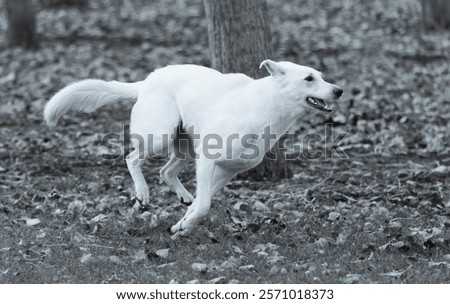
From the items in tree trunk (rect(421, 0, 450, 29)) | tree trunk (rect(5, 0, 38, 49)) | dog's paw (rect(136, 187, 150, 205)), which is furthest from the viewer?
tree trunk (rect(421, 0, 450, 29))

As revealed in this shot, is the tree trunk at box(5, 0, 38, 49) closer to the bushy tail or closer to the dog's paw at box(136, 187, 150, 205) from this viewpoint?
the bushy tail

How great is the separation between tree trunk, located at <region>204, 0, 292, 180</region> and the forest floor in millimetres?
1231

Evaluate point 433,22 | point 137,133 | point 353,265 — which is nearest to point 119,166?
point 137,133

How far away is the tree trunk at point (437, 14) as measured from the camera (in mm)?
17438

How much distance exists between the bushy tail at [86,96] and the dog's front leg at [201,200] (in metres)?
1.13

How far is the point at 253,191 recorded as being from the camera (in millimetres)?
8352

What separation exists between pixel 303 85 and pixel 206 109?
855 millimetres

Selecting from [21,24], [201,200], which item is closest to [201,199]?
[201,200]

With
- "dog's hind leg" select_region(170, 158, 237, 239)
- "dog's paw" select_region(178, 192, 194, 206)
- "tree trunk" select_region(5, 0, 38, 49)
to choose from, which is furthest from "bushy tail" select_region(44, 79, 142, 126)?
"tree trunk" select_region(5, 0, 38, 49)

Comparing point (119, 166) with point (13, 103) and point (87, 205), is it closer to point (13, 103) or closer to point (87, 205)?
point (87, 205)

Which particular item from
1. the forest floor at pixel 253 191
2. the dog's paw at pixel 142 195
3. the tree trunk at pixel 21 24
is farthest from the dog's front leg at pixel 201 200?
the tree trunk at pixel 21 24

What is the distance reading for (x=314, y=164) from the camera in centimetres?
956

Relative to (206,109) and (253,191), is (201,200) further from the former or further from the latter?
(253,191)

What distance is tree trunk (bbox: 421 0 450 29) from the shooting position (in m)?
17.4
